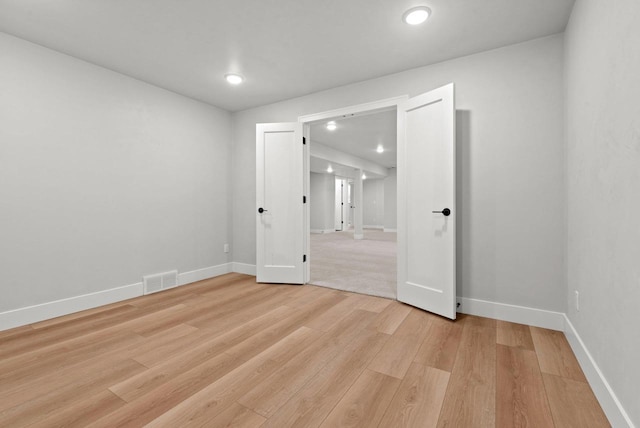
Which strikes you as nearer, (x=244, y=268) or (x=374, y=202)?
(x=244, y=268)

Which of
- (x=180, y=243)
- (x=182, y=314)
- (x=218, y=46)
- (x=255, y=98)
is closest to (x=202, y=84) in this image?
(x=255, y=98)

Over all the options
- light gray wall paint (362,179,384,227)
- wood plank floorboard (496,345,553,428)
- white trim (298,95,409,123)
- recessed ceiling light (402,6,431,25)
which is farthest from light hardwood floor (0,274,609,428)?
light gray wall paint (362,179,384,227)

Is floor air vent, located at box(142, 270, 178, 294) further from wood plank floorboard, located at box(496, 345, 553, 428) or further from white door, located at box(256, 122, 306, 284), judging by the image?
wood plank floorboard, located at box(496, 345, 553, 428)

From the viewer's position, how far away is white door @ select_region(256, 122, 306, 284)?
3.67m

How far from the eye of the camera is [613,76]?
1.35 meters

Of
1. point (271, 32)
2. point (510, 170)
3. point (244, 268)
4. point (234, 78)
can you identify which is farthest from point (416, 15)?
point (244, 268)

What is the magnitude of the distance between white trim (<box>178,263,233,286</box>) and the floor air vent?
0.10 meters

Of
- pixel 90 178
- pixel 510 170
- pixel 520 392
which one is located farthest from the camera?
pixel 90 178

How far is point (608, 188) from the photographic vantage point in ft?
4.54

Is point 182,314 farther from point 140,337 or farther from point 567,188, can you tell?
point 567,188

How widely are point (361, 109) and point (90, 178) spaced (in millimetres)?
3037

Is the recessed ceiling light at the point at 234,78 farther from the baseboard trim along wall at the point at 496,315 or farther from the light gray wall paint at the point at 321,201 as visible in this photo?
the light gray wall paint at the point at 321,201

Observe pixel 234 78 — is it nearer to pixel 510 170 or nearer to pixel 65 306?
pixel 65 306

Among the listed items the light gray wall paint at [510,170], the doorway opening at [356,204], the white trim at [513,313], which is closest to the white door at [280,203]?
the doorway opening at [356,204]
